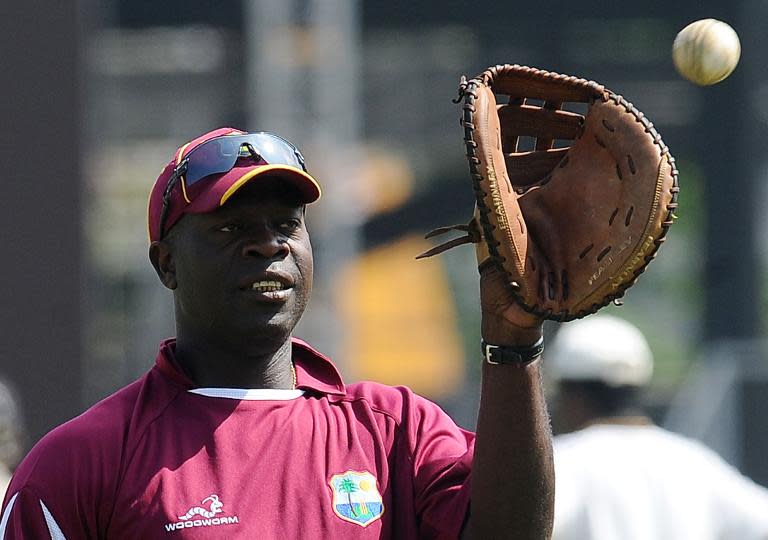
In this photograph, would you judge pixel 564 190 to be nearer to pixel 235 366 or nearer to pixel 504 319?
pixel 504 319

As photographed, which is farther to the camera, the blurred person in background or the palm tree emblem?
the blurred person in background

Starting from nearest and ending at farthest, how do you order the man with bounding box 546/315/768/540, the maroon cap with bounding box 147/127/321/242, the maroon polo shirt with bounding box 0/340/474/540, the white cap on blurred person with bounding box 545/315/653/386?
the maroon polo shirt with bounding box 0/340/474/540
the maroon cap with bounding box 147/127/321/242
the man with bounding box 546/315/768/540
the white cap on blurred person with bounding box 545/315/653/386

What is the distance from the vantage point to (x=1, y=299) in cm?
939

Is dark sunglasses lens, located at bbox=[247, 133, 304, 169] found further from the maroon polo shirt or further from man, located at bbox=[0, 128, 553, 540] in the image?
the maroon polo shirt

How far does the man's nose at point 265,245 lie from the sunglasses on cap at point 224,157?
121mm

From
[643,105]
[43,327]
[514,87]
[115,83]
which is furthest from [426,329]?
[514,87]

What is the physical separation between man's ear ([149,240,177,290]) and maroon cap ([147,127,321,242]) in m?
0.02

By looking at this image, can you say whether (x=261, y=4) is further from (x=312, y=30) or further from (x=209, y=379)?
(x=209, y=379)

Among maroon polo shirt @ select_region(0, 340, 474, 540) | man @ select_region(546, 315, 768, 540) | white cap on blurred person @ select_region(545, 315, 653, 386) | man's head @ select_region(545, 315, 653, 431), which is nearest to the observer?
maroon polo shirt @ select_region(0, 340, 474, 540)

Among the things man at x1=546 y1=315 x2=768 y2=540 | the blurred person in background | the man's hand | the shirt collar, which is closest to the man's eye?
the shirt collar

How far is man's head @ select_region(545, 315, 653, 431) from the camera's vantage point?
4.43 metres

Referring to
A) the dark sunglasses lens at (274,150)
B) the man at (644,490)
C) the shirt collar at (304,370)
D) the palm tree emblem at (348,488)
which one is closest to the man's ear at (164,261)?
the shirt collar at (304,370)

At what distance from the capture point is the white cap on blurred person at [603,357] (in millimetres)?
4531

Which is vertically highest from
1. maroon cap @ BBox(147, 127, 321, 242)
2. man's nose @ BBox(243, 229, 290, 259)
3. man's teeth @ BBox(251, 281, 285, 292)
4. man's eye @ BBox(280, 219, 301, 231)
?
maroon cap @ BBox(147, 127, 321, 242)
